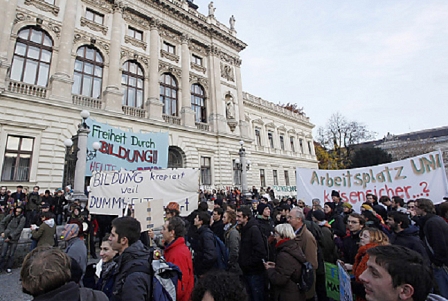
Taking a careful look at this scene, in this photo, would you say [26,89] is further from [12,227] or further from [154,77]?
[12,227]

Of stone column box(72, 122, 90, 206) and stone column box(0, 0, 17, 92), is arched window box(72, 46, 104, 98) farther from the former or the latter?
stone column box(72, 122, 90, 206)

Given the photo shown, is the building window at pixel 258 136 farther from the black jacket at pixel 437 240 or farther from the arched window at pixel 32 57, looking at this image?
the black jacket at pixel 437 240

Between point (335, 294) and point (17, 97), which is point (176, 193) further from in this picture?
point (17, 97)

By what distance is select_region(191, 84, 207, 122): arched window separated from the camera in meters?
22.5

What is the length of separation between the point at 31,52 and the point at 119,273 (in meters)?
17.1

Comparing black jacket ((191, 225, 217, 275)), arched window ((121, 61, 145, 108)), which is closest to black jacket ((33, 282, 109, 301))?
black jacket ((191, 225, 217, 275))

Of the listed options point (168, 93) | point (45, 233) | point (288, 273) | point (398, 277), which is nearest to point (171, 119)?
point (168, 93)

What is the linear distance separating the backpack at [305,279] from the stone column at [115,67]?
628 inches

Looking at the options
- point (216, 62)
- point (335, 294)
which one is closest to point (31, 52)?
point (216, 62)

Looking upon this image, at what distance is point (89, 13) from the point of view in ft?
55.0

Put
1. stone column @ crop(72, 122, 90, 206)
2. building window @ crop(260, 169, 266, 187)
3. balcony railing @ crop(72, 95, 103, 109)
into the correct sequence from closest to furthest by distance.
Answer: stone column @ crop(72, 122, 90, 206)
balcony railing @ crop(72, 95, 103, 109)
building window @ crop(260, 169, 266, 187)

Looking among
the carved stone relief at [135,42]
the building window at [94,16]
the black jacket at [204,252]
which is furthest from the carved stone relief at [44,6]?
the black jacket at [204,252]

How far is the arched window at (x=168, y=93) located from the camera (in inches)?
788

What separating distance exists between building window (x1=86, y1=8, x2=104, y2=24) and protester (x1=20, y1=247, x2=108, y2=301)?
19778 millimetres
